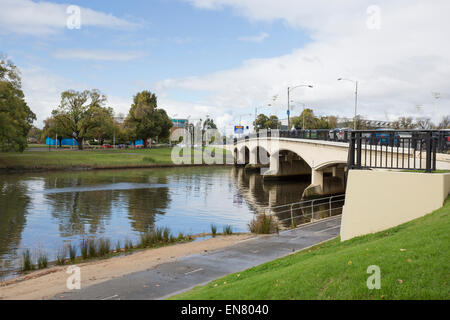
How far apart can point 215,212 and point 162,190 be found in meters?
13.2

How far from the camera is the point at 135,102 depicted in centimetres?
10225

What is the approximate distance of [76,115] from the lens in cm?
8150

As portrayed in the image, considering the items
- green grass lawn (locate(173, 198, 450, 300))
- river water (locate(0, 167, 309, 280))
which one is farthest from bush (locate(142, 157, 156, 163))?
green grass lawn (locate(173, 198, 450, 300))

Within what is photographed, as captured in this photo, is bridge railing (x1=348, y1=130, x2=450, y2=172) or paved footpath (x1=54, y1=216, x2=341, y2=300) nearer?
paved footpath (x1=54, y1=216, x2=341, y2=300)

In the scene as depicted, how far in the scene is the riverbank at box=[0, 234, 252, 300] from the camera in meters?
11.1

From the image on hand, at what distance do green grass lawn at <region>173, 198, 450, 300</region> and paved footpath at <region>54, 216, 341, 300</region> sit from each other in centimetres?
252

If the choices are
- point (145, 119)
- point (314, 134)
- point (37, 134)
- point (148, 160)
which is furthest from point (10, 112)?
point (37, 134)

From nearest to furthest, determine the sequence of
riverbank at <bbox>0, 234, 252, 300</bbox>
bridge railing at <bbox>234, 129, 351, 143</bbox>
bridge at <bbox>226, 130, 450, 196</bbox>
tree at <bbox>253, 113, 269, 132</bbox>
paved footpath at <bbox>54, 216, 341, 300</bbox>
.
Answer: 1. paved footpath at <bbox>54, 216, 341, 300</bbox>
2. riverbank at <bbox>0, 234, 252, 300</bbox>
3. bridge at <bbox>226, 130, 450, 196</bbox>
4. bridge railing at <bbox>234, 129, 351, 143</bbox>
5. tree at <bbox>253, 113, 269, 132</bbox>

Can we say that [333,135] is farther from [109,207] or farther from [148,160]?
[148,160]

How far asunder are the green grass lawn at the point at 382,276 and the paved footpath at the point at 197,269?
2522mm

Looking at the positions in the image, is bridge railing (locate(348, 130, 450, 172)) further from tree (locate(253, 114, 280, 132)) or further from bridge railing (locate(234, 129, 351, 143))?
tree (locate(253, 114, 280, 132))

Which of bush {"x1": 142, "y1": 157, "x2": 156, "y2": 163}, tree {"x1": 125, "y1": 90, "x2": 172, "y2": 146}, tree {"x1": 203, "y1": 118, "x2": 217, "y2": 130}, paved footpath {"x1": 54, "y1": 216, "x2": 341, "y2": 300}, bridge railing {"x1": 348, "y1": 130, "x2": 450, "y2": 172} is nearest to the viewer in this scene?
paved footpath {"x1": 54, "y1": 216, "x2": 341, "y2": 300}

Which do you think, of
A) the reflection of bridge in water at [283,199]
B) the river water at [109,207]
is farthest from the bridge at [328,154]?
the river water at [109,207]

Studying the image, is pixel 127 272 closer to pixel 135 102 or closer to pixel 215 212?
pixel 215 212
